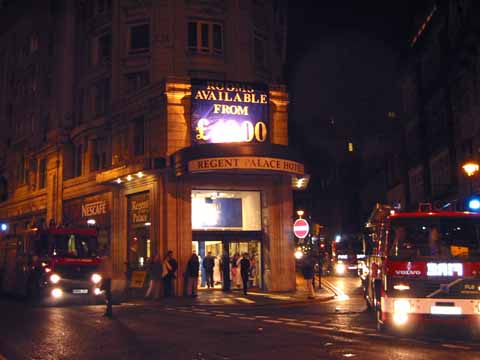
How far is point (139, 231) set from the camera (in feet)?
97.9

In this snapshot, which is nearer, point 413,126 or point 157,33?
point 157,33

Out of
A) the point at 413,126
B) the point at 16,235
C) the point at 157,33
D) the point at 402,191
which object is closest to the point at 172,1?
the point at 157,33

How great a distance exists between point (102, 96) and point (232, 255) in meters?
12.7

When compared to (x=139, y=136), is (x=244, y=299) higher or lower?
lower

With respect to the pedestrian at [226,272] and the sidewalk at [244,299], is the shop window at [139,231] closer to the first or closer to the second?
the pedestrian at [226,272]

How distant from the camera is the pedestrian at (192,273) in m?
25.7

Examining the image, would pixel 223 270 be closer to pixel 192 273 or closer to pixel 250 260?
pixel 250 260

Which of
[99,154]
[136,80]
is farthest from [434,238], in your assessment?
[99,154]

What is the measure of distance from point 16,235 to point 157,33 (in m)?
12.1

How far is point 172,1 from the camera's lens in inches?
1235

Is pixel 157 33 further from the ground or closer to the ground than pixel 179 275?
further from the ground

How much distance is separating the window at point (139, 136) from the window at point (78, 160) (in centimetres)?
787

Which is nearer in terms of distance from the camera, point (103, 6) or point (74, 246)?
point (74, 246)

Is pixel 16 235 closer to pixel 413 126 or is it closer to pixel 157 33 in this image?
pixel 157 33
